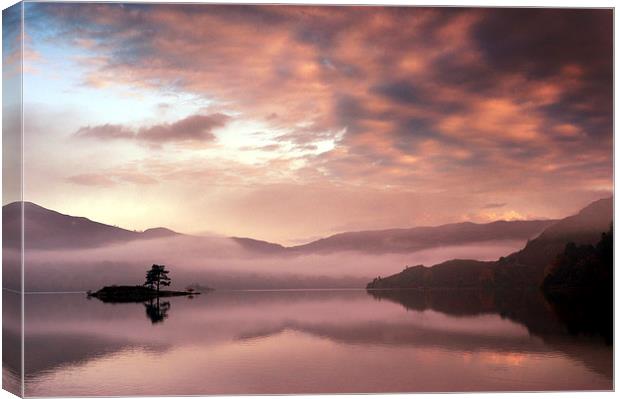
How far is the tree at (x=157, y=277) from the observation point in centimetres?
764

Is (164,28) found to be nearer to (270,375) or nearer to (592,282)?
(270,375)

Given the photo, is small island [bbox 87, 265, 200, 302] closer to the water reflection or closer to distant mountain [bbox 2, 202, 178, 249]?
the water reflection

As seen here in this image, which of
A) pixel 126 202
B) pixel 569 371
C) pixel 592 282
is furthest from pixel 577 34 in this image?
pixel 126 202

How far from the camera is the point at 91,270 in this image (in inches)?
299

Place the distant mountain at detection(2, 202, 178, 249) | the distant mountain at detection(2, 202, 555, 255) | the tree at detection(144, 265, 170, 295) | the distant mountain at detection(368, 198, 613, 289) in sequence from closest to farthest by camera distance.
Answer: the distant mountain at detection(2, 202, 178, 249)
the distant mountain at detection(2, 202, 555, 255)
the tree at detection(144, 265, 170, 295)
the distant mountain at detection(368, 198, 613, 289)

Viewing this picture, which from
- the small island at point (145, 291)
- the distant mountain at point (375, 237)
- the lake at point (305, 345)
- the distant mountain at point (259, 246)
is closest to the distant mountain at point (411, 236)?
the distant mountain at point (375, 237)

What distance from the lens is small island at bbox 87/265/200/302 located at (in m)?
7.54

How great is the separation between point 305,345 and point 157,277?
140 cm

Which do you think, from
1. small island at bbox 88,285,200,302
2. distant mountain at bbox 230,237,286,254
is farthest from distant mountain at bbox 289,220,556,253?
small island at bbox 88,285,200,302

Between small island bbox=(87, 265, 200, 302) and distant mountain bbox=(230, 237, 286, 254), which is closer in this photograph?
small island bbox=(87, 265, 200, 302)

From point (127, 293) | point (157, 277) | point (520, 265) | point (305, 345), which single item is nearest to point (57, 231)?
point (127, 293)

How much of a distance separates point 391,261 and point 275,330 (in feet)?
3.88

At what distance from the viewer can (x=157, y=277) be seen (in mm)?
7660

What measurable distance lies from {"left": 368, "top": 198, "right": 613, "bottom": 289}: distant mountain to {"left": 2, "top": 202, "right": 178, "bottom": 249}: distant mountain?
219 cm
